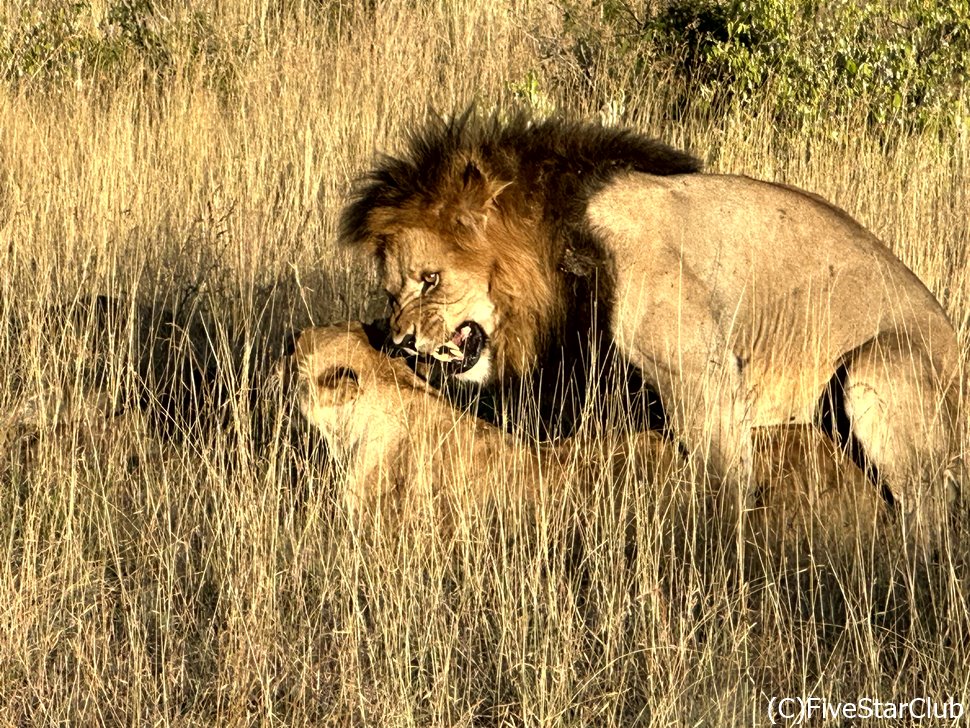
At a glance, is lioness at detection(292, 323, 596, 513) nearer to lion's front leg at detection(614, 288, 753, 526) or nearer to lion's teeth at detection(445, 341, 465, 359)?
lion's teeth at detection(445, 341, 465, 359)

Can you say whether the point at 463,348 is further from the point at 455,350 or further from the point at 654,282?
the point at 654,282

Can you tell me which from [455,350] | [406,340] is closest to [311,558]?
[406,340]

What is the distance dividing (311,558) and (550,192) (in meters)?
1.75

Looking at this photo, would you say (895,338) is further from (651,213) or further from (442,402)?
(442,402)

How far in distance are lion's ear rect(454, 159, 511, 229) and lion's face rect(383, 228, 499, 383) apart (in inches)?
4.3

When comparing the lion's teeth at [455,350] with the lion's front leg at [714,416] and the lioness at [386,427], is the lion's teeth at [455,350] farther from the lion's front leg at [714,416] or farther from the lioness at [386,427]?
the lion's front leg at [714,416]

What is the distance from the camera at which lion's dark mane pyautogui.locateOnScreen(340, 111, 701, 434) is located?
5242mm

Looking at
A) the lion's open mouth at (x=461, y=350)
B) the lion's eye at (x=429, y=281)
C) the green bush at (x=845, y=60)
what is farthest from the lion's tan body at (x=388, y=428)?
the green bush at (x=845, y=60)

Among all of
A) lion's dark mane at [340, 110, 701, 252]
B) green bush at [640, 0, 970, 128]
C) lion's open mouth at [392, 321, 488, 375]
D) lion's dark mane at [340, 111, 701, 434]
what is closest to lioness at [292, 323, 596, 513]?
lion's open mouth at [392, 321, 488, 375]

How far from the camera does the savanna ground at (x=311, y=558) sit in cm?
367

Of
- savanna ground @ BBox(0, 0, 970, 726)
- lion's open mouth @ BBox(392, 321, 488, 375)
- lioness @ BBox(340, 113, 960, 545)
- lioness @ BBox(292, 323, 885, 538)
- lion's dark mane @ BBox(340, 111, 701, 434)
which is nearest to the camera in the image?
savanna ground @ BBox(0, 0, 970, 726)

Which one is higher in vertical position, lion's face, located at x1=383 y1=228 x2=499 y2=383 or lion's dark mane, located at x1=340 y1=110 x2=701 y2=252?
lion's dark mane, located at x1=340 y1=110 x2=701 y2=252

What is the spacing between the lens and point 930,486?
14.9ft

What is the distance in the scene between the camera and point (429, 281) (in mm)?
5324
